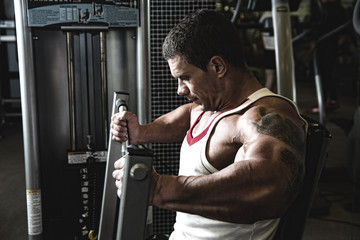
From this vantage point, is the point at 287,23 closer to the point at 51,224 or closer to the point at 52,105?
the point at 52,105

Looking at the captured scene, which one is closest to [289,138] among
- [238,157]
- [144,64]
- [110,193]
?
[238,157]

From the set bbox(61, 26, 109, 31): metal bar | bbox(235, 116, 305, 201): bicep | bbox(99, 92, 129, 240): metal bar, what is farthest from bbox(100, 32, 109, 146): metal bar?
bbox(235, 116, 305, 201): bicep

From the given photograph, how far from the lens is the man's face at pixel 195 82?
3.84 feet

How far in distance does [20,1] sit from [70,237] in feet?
4.20

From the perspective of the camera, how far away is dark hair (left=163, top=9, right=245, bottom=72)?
44.0 inches

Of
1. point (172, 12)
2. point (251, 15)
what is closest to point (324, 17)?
point (172, 12)

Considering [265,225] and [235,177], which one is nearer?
[235,177]

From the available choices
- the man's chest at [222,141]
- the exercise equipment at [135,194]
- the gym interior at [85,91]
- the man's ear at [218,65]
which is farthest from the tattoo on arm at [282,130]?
the gym interior at [85,91]

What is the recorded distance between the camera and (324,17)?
131 inches

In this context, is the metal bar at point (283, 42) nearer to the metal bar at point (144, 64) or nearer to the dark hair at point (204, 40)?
the metal bar at point (144, 64)

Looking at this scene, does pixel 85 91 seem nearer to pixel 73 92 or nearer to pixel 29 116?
pixel 73 92

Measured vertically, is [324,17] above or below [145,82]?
above

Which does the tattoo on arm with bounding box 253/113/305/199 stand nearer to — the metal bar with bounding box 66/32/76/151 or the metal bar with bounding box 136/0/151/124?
the metal bar with bounding box 136/0/151/124

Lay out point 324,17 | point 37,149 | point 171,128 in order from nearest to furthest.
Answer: point 171,128
point 37,149
point 324,17
